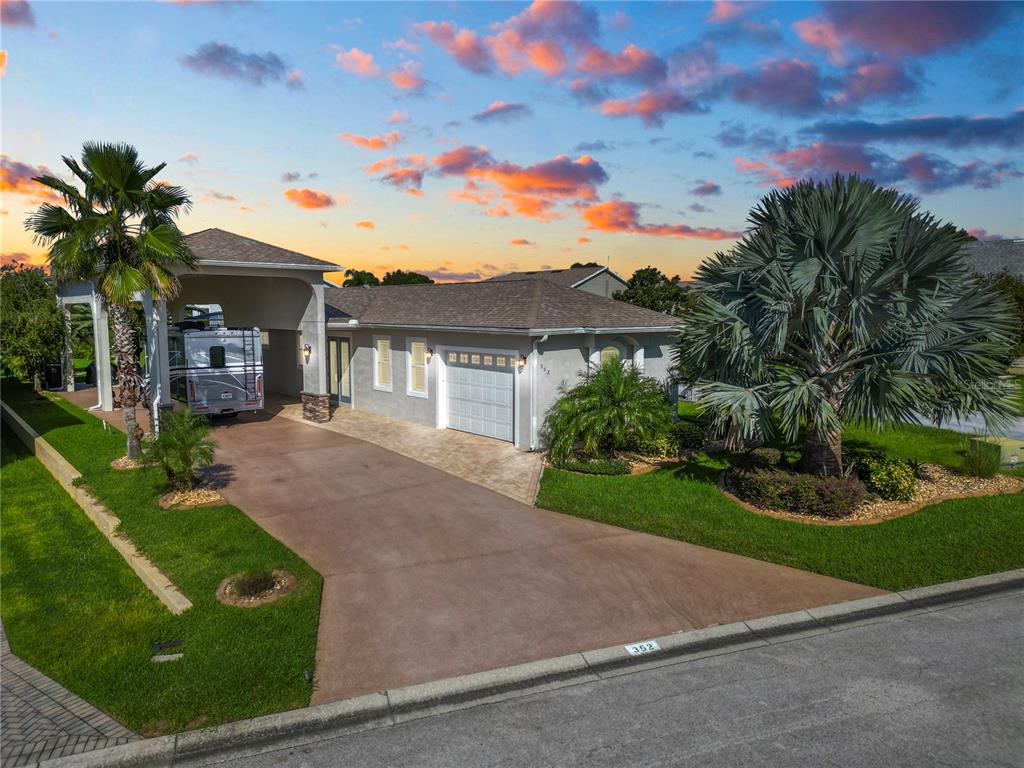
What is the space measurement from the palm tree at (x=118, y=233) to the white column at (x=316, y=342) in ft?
17.7

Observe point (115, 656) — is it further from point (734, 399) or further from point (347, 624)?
point (734, 399)

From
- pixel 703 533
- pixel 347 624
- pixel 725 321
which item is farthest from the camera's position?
pixel 725 321

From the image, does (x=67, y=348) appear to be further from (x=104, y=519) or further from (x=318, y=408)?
(x=104, y=519)

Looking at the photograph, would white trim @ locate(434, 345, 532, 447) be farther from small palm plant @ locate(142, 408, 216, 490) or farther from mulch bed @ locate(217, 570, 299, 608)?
mulch bed @ locate(217, 570, 299, 608)

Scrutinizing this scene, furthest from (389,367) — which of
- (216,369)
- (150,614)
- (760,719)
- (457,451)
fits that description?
(760,719)

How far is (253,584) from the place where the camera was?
806 cm

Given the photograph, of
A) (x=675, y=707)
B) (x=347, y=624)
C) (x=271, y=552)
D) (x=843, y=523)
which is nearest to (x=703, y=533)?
(x=843, y=523)

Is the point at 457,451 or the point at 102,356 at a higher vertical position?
the point at 102,356

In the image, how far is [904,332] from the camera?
1109 cm

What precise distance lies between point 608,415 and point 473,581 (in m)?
6.25

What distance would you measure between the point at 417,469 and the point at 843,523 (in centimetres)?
848

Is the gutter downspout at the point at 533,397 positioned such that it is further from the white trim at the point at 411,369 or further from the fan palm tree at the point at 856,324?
the fan palm tree at the point at 856,324

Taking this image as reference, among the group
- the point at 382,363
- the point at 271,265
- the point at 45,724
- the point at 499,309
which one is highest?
the point at 271,265

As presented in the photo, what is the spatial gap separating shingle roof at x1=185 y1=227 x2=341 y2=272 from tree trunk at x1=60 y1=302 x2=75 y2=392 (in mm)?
10141
